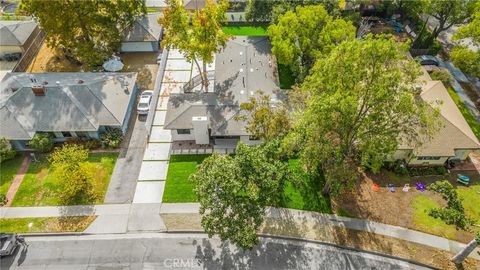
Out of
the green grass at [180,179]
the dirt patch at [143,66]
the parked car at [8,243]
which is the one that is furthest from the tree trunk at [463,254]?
the dirt patch at [143,66]

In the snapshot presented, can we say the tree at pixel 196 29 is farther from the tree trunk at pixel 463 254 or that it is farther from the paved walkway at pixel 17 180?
the tree trunk at pixel 463 254

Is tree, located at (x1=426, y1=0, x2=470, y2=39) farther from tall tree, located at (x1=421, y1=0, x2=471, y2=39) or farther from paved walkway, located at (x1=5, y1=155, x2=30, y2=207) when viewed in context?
paved walkway, located at (x1=5, y1=155, x2=30, y2=207)

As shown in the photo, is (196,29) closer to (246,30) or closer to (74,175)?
(246,30)

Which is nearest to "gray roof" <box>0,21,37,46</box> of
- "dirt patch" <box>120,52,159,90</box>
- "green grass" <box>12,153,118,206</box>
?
"dirt patch" <box>120,52,159,90</box>

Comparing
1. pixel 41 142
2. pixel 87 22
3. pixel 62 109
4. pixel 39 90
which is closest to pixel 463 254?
pixel 41 142

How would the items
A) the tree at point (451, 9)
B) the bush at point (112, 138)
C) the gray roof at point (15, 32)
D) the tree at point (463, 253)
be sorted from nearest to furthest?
the tree at point (463, 253), the bush at point (112, 138), the tree at point (451, 9), the gray roof at point (15, 32)

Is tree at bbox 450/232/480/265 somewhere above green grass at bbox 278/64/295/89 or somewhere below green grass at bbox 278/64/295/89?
below
